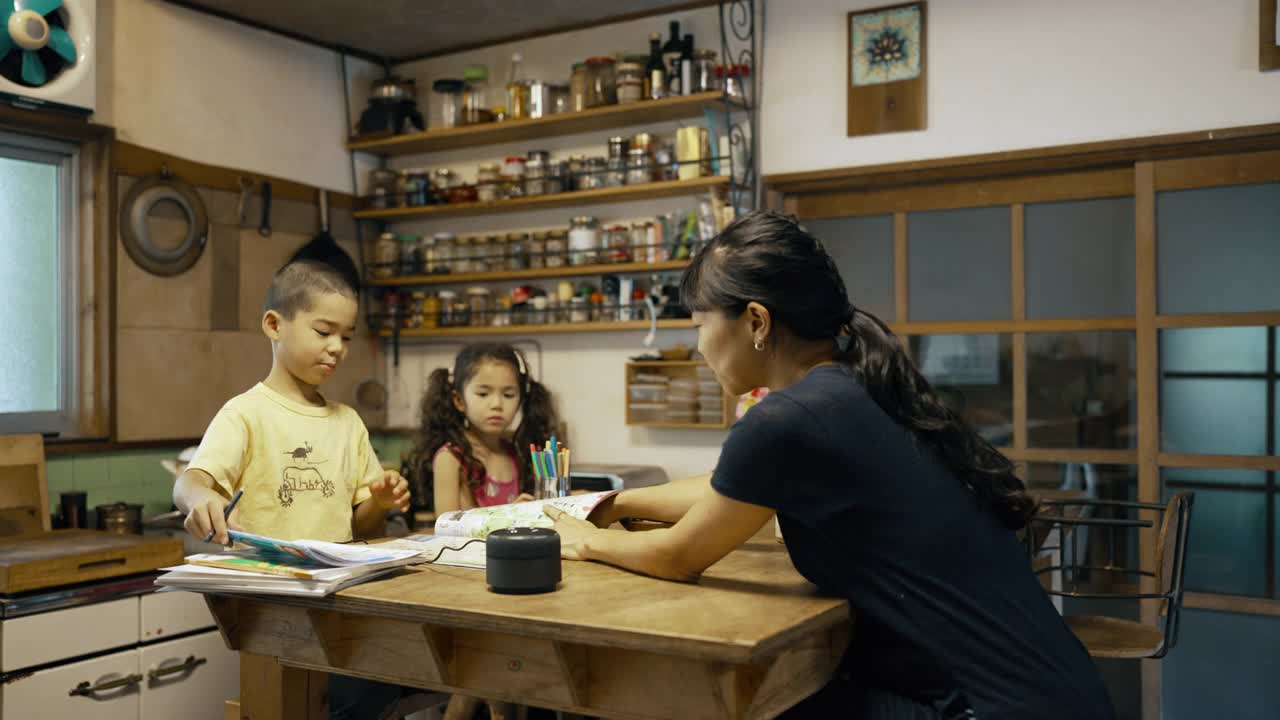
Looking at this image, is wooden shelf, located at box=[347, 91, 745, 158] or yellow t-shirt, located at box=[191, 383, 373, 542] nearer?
yellow t-shirt, located at box=[191, 383, 373, 542]

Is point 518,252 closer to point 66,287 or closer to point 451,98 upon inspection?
point 451,98

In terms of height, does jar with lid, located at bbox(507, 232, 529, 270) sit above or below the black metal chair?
above

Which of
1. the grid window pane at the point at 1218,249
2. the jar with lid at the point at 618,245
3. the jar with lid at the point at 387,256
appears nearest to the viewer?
the grid window pane at the point at 1218,249

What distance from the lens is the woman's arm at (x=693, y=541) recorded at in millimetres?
1497

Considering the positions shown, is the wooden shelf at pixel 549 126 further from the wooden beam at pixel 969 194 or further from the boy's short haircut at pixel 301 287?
the boy's short haircut at pixel 301 287

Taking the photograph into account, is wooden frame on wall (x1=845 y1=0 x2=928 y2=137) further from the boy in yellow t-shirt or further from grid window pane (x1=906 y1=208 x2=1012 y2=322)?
the boy in yellow t-shirt

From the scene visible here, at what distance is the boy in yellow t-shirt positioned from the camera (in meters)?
2.17

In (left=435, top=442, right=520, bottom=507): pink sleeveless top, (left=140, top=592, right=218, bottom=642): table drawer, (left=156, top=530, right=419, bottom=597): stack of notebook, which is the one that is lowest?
(left=140, top=592, right=218, bottom=642): table drawer

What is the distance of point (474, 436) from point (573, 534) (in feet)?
4.38

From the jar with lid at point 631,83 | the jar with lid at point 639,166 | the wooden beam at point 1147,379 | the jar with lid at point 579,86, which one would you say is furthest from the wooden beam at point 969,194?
the jar with lid at point 579,86

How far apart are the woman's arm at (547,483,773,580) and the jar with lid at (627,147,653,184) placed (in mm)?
2459

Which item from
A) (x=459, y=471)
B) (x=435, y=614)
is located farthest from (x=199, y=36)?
(x=435, y=614)

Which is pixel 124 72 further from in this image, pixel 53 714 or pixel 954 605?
pixel 954 605

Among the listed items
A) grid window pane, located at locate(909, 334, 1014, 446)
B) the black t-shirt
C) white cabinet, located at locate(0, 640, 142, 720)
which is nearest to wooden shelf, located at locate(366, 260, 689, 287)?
grid window pane, located at locate(909, 334, 1014, 446)
